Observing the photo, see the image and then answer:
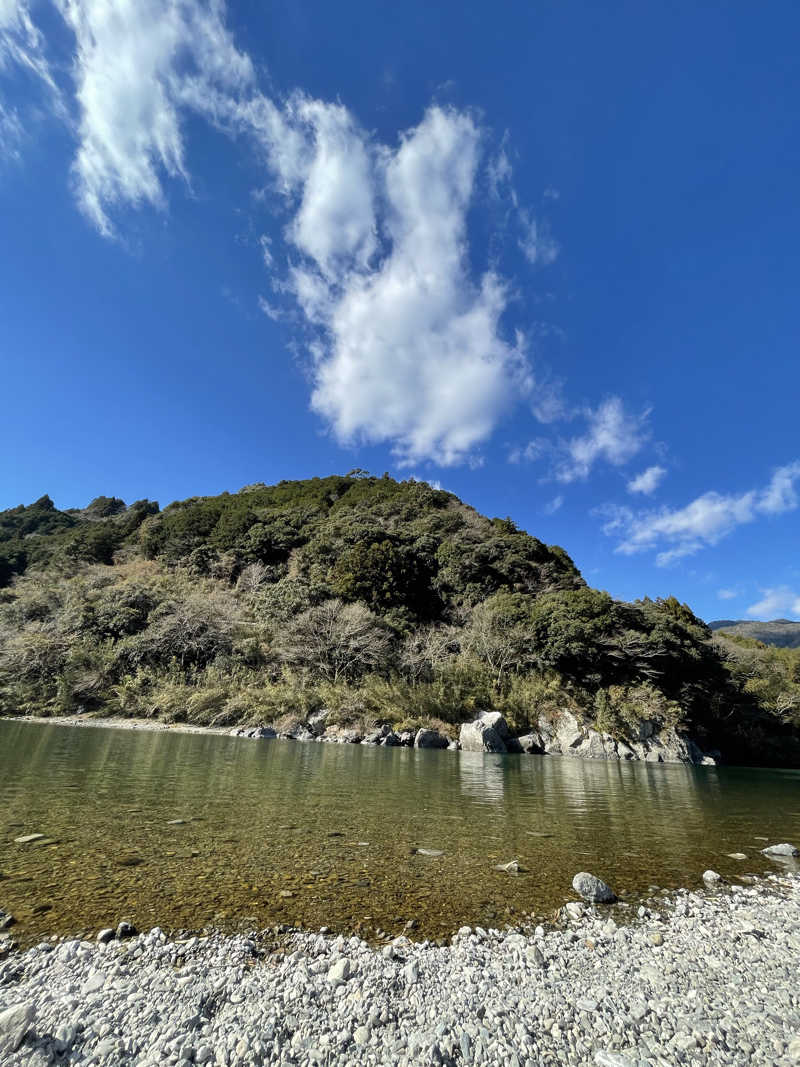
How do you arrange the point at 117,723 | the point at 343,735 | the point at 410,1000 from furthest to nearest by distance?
the point at 117,723, the point at 343,735, the point at 410,1000

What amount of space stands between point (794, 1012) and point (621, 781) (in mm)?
15621

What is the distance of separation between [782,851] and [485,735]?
18.7 meters

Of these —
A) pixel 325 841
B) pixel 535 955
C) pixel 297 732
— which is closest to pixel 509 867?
pixel 535 955

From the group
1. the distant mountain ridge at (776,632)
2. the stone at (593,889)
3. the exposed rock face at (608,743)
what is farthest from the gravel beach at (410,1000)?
the distant mountain ridge at (776,632)

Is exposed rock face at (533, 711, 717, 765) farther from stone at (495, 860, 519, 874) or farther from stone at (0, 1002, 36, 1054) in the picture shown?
stone at (0, 1002, 36, 1054)

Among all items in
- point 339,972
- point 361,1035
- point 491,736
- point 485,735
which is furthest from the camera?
point 491,736

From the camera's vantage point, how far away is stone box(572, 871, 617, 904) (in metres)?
5.56

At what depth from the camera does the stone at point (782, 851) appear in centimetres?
816

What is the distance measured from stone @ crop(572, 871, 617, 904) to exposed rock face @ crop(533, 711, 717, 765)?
24074mm

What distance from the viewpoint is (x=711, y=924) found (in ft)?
16.6

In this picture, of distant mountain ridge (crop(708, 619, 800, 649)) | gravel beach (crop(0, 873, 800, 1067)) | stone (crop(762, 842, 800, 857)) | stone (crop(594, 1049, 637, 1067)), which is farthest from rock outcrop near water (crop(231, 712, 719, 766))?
distant mountain ridge (crop(708, 619, 800, 649))

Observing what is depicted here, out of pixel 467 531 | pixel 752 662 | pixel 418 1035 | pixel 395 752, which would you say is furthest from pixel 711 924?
pixel 752 662

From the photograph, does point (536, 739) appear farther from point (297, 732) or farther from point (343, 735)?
point (297, 732)

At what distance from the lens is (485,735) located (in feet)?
85.4
